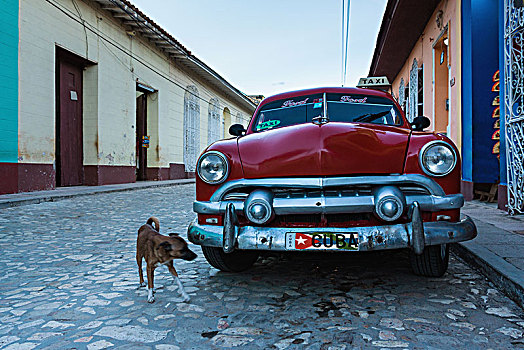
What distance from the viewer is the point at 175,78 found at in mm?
19266

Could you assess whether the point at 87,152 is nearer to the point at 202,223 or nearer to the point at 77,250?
the point at 77,250

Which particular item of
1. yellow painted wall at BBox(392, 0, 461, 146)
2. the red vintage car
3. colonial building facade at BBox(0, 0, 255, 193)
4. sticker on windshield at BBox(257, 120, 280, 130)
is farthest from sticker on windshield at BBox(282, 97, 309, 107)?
colonial building facade at BBox(0, 0, 255, 193)

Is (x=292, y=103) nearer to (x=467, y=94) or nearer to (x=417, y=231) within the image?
(x=417, y=231)

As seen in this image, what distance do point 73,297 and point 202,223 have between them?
95 centimetres

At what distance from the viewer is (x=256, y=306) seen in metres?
2.46

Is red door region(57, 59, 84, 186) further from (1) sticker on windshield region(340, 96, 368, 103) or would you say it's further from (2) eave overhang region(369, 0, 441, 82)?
(1) sticker on windshield region(340, 96, 368, 103)

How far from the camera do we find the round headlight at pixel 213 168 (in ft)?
9.21

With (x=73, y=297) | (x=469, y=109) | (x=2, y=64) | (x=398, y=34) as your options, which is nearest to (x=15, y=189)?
(x=2, y=64)

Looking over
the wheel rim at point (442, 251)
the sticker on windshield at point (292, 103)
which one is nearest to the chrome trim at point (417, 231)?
the wheel rim at point (442, 251)

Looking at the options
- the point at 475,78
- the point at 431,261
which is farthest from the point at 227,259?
the point at 475,78

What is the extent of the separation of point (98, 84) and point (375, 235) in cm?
1251

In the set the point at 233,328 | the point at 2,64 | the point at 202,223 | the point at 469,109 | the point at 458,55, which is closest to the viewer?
the point at 233,328

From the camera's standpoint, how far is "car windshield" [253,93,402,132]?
3791 mm

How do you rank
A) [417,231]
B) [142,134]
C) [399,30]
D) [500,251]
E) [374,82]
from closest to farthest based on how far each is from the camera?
[417,231] < [500,251] < [374,82] < [399,30] < [142,134]
